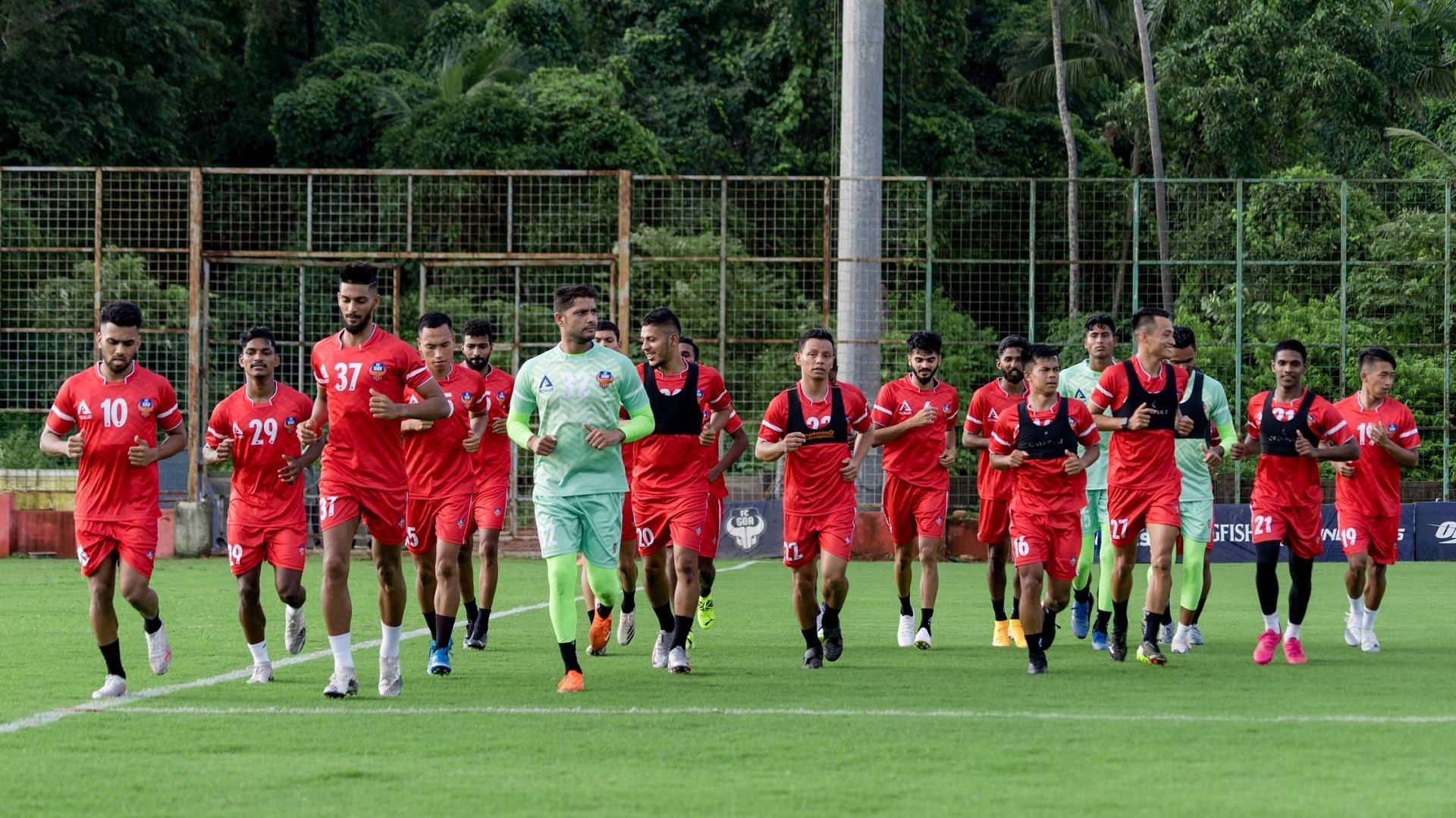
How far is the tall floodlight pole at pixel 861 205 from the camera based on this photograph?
80.3 feet

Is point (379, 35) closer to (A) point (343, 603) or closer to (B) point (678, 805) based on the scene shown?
(A) point (343, 603)

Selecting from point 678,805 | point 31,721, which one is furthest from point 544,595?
point 678,805

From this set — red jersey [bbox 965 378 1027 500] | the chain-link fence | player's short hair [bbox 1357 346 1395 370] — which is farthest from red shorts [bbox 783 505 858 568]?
the chain-link fence

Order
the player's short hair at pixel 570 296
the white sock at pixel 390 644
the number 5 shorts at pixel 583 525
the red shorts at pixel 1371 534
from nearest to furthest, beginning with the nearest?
the white sock at pixel 390 644 → the number 5 shorts at pixel 583 525 → the player's short hair at pixel 570 296 → the red shorts at pixel 1371 534

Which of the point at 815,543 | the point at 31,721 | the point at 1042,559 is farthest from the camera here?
the point at 815,543

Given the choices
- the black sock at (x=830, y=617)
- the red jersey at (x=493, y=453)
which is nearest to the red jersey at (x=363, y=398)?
the red jersey at (x=493, y=453)

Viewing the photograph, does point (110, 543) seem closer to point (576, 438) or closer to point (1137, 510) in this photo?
point (576, 438)

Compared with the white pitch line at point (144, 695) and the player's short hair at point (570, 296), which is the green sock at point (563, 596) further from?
the player's short hair at point (570, 296)

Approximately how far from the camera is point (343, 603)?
31.4ft

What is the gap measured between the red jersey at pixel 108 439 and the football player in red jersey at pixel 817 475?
3.76 meters

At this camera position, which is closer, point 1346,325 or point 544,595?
point 544,595

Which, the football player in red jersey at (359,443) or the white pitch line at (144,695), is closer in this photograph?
the white pitch line at (144,695)

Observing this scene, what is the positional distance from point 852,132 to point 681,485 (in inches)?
543

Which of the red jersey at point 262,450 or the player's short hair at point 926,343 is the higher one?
the player's short hair at point 926,343
